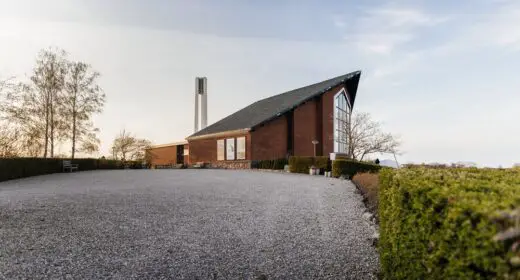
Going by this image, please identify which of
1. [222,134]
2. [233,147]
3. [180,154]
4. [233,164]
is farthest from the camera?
[180,154]

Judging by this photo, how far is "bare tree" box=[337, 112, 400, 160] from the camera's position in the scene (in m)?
29.7

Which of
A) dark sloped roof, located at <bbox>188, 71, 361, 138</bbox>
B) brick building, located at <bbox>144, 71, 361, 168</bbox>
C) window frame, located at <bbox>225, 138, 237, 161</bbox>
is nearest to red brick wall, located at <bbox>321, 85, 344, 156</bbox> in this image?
brick building, located at <bbox>144, 71, 361, 168</bbox>

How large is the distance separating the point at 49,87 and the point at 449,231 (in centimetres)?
3324

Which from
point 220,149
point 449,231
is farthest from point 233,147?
point 449,231

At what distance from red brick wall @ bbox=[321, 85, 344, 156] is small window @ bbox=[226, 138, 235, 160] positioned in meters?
7.82

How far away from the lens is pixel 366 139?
30047 millimetres

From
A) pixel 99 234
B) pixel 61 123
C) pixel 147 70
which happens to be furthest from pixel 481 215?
pixel 61 123

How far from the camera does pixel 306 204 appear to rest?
9609 mm

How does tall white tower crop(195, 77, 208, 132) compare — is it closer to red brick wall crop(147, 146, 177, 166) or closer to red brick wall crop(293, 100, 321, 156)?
red brick wall crop(147, 146, 177, 166)

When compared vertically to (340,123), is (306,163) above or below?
below

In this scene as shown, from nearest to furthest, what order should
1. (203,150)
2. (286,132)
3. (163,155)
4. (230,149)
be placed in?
(286,132)
(230,149)
(203,150)
(163,155)

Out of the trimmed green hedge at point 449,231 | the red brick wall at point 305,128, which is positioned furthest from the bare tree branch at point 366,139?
the trimmed green hedge at point 449,231

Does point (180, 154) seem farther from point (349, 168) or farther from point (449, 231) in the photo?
point (449, 231)

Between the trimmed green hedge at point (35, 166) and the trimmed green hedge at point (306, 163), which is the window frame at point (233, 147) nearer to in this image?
the trimmed green hedge at point (306, 163)
